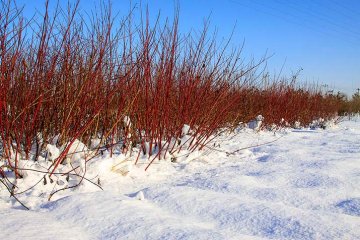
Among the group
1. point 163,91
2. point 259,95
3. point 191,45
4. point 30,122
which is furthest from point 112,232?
point 259,95

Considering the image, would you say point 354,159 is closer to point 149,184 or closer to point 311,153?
point 311,153

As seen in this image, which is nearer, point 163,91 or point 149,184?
point 149,184

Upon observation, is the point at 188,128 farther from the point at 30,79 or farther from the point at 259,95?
the point at 259,95

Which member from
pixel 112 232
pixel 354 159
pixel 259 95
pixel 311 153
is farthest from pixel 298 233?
pixel 259 95

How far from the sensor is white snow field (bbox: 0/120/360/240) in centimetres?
142

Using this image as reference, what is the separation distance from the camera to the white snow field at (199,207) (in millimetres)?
1421

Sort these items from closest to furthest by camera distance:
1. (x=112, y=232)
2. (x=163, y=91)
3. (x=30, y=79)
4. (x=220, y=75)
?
(x=112, y=232) → (x=30, y=79) → (x=163, y=91) → (x=220, y=75)

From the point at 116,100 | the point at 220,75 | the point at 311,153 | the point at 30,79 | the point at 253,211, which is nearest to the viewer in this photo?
the point at 253,211

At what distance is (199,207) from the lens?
1.74 metres

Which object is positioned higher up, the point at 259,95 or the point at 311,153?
the point at 259,95

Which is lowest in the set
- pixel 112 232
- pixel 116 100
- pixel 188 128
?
pixel 112 232

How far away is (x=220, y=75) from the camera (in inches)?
130

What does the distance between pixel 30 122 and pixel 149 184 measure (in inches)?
33.5

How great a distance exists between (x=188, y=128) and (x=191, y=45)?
69 centimetres
